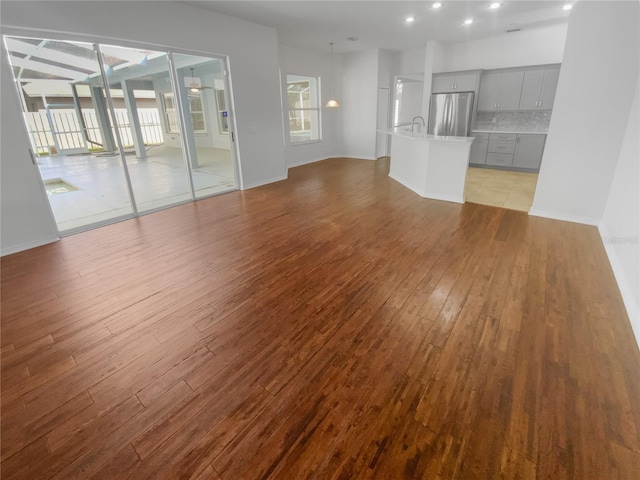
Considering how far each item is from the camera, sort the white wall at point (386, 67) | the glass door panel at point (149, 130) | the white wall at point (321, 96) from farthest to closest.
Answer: the white wall at point (386, 67) → the white wall at point (321, 96) → the glass door panel at point (149, 130)

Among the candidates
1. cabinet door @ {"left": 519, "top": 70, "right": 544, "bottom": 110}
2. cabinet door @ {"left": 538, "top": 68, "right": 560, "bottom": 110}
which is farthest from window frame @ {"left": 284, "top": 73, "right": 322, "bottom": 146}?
cabinet door @ {"left": 538, "top": 68, "right": 560, "bottom": 110}

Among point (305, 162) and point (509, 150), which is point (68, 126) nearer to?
point (305, 162)

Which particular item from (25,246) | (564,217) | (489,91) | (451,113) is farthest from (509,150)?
(25,246)

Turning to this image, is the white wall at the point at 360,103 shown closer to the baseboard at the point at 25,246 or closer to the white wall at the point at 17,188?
the white wall at the point at 17,188

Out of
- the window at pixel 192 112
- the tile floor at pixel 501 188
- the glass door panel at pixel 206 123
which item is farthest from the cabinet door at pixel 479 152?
the window at pixel 192 112

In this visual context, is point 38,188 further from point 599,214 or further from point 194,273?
point 599,214

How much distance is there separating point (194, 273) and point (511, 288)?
2951 millimetres

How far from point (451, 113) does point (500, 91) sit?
3.54ft

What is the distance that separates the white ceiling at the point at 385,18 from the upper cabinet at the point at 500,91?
878mm

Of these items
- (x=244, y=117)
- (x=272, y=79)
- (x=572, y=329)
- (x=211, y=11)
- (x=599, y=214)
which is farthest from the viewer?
(x=272, y=79)

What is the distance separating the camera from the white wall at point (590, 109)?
11.4ft

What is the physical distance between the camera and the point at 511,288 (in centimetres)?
273

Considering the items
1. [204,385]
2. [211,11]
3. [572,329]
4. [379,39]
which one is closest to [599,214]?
[572,329]

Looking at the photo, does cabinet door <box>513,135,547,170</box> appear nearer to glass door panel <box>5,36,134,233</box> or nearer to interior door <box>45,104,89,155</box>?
glass door panel <box>5,36,134,233</box>
